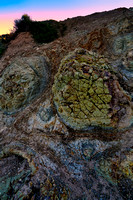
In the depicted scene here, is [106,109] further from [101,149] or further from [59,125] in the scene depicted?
[59,125]

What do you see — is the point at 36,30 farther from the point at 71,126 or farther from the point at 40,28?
the point at 71,126

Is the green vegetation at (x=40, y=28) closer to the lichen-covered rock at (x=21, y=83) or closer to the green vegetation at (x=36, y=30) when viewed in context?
the green vegetation at (x=36, y=30)

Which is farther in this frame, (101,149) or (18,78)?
(18,78)

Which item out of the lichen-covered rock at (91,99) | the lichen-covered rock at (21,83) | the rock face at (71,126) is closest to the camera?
the rock face at (71,126)

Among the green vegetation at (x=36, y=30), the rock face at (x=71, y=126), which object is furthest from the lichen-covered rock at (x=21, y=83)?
the green vegetation at (x=36, y=30)

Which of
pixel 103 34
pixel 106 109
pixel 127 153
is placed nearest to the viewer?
pixel 127 153

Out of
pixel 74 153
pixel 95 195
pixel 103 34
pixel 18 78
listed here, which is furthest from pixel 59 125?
pixel 103 34

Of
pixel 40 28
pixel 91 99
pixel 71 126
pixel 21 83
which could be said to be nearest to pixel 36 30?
pixel 40 28

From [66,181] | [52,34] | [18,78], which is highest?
[52,34]

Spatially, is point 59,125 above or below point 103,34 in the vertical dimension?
below
